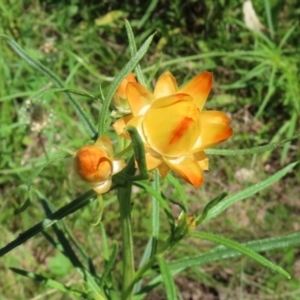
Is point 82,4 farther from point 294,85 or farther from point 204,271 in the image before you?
point 204,271

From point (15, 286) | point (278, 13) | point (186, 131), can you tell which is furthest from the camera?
point (278, 13)

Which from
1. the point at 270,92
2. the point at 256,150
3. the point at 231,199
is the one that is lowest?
the point at 270,92

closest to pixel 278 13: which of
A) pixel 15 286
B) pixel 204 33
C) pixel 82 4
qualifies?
pixel 204 33

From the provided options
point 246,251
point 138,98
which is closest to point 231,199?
point 246,251

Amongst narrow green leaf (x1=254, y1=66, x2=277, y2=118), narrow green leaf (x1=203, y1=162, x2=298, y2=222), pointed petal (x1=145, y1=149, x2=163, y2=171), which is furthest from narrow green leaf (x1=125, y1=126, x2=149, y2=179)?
narrow green leaf (x1=254, y1=66, x2=277, y2=118)

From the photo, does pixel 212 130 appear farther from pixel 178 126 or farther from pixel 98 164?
pixel 98 164

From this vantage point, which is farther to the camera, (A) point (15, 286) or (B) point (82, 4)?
(B) point (82, 4)

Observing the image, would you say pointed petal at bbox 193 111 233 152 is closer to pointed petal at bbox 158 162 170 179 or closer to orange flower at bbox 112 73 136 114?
pointed petal at bbox 158 162 170 179
